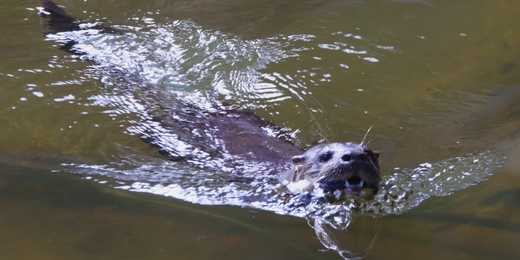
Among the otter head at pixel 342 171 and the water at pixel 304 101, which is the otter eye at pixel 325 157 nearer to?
the otter head at pixel 342 171

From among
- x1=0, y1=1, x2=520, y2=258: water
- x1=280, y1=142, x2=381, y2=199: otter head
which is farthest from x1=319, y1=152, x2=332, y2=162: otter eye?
x1=0, y1=1, x2=520, y2=258: water

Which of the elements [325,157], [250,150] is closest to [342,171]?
[325,157]

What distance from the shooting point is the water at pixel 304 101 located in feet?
9.54

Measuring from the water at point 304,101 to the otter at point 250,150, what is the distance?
107mm

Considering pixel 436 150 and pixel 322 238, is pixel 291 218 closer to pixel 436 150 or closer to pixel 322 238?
pixel 322 238

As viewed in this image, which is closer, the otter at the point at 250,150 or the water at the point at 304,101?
the water at the point at 304,101

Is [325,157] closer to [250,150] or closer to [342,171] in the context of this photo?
[342,171]

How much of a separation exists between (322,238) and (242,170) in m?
1.16

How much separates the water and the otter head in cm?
12

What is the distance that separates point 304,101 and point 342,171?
1780 millimetres

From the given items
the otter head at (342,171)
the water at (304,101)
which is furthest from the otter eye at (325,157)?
the water at (304,101)

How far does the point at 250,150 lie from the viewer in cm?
→ 393

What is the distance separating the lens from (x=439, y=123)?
4.61 meters

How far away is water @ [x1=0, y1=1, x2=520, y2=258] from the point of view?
291cm
